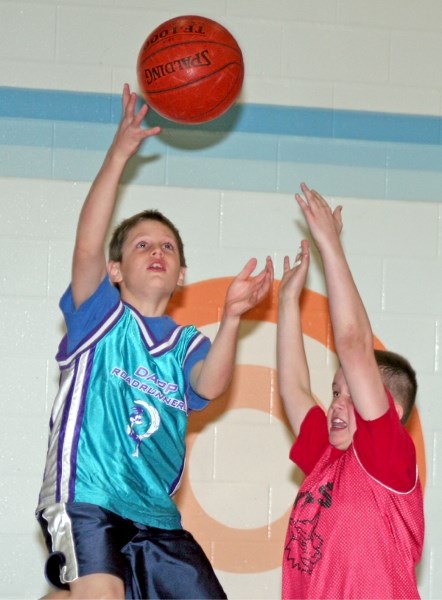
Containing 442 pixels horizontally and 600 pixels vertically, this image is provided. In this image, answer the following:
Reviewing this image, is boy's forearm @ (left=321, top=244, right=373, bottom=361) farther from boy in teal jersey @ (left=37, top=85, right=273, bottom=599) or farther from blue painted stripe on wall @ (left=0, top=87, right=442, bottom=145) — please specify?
blue painted stripe on wall @ (left=0, top=87, right=442, bottom=145)

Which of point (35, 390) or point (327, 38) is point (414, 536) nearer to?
point (35, 390)

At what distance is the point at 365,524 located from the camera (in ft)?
11.1

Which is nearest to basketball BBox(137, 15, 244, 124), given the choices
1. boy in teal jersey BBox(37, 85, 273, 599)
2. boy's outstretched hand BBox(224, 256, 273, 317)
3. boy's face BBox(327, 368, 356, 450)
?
boy in teal jersey BBox(37, 85, 273, 599)

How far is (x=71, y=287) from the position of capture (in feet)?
12.7

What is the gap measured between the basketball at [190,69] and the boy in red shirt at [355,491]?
33.3 inches

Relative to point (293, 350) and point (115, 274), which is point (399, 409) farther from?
point (115, 274)

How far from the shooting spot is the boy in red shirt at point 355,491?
335 cm

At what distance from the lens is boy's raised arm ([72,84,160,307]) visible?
374 centimetres

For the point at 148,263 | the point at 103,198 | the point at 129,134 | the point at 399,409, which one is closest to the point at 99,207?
the point at 103,198

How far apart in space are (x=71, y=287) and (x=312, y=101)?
204 cm

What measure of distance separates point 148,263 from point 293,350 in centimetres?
66

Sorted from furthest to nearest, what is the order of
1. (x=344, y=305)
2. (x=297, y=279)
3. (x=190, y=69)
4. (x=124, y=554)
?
(x=190, y=69)
(x=297, y=279)
(x=124, y=554)
(x=344, y=305)

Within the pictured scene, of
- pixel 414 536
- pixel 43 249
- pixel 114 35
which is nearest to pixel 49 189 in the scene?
pixel 43 249

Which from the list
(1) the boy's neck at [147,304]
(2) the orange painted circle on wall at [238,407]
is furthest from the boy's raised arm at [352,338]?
(2) the orange painted circle on wall at [238,407]
